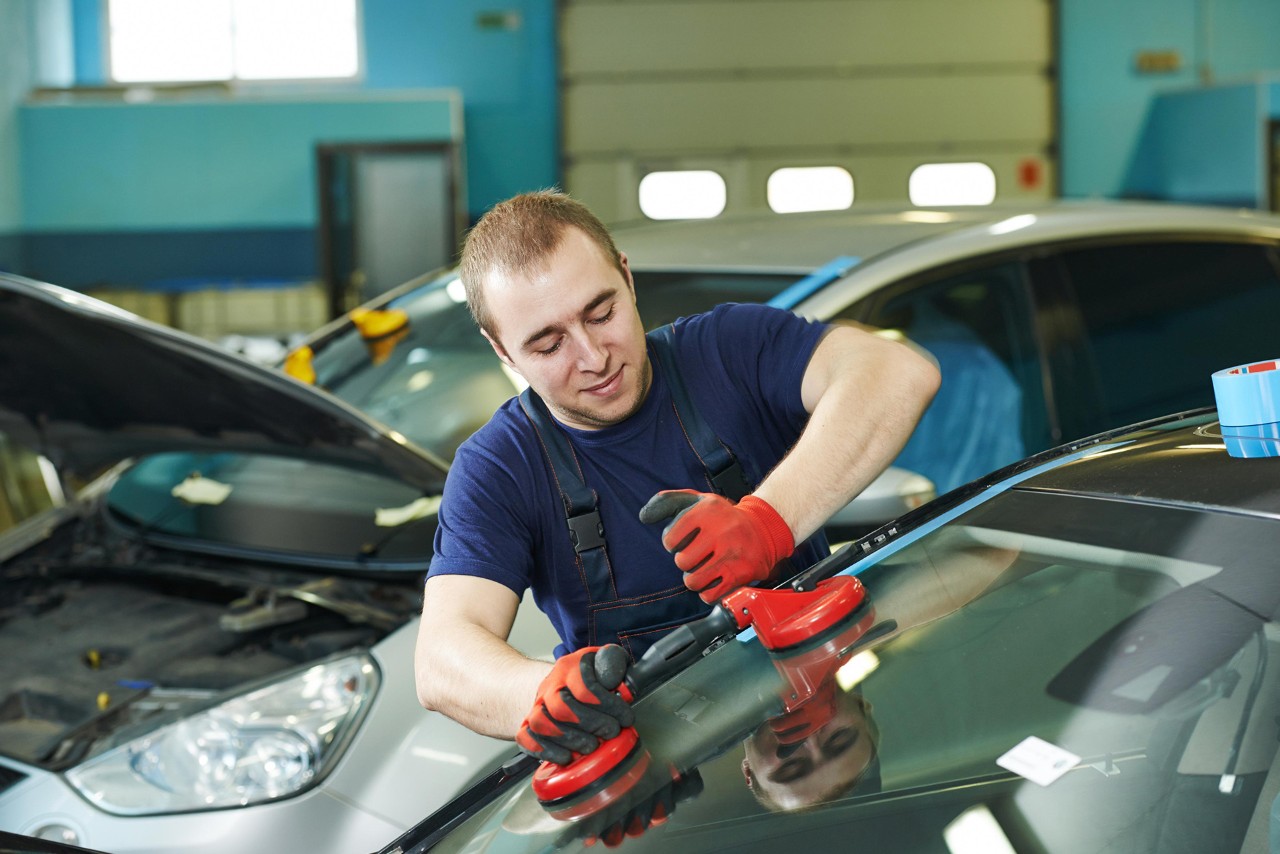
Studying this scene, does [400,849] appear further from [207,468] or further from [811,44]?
[811,44]

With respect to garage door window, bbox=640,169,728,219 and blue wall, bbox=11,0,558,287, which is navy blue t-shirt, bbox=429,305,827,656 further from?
garage door window, bbox=640,169,728,219

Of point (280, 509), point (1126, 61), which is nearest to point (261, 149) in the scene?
point (1126, 61)

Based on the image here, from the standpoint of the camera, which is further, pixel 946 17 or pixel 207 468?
pixel 946 17

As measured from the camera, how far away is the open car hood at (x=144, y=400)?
2086 mm

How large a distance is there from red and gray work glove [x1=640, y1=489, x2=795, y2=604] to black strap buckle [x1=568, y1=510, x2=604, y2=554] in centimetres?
22

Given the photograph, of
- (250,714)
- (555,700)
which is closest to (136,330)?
(250,714)

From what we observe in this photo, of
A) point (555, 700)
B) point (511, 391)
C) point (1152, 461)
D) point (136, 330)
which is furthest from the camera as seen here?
point (511, 391)

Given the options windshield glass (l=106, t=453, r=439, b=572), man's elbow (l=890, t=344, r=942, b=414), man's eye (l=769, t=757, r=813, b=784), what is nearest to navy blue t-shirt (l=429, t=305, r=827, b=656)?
man's elbow (l=890, t=344, r=942, b=414)

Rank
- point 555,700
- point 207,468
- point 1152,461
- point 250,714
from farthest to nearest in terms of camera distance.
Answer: point 207,468
point 250,714
point 1152,461
point 555,700

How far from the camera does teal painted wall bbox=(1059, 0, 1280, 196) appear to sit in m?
10.8

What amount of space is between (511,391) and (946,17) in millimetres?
9279

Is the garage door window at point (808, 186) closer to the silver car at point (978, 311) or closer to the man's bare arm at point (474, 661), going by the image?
the silver car at point (978, 311)

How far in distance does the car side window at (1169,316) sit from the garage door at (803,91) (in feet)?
26.4

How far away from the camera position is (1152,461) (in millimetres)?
1328
